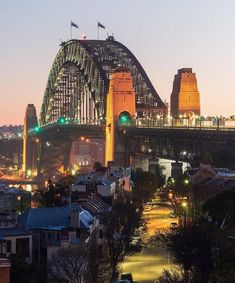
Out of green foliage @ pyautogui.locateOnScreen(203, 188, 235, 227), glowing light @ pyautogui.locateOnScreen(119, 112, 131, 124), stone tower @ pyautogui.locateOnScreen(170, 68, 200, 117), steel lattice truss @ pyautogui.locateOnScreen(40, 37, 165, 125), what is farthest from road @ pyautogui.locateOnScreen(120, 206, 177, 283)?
steel lattice truss @ pyautogui.locateOnScreen(40, 37, 165, 125)

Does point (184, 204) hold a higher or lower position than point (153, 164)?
lower

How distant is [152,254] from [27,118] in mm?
144140

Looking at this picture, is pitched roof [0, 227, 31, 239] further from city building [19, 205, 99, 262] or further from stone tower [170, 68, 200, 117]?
stone tower [170, 68, 200, 117]

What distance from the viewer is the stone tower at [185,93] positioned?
5285 inches

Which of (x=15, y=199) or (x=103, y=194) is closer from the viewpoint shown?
(x=103, y=194)

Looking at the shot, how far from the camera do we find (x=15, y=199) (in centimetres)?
8156

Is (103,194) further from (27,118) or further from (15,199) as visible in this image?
(27,118)

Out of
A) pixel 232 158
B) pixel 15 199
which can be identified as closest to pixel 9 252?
pixel 15 199

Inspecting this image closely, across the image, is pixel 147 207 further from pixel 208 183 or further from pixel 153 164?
pixel 153 164

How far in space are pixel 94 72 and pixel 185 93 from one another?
20692 mm

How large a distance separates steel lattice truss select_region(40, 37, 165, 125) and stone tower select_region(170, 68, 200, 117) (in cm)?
637

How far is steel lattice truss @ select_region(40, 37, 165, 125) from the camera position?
144875mm

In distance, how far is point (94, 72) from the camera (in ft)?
492

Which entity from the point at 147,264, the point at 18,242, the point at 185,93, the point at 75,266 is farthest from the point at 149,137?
the point at 75,266
